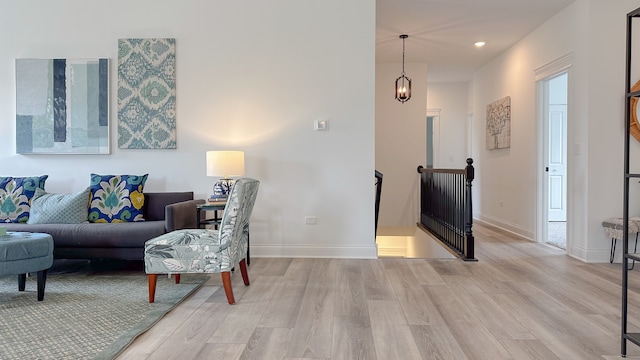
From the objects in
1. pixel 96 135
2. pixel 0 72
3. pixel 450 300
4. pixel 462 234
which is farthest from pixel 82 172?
pixel 462 234

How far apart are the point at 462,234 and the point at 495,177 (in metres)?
2.60

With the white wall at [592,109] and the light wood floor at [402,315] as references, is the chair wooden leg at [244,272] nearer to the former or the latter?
the light wood floor at [402,315]

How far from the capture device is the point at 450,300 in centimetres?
293

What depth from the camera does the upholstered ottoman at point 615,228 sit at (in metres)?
3.84

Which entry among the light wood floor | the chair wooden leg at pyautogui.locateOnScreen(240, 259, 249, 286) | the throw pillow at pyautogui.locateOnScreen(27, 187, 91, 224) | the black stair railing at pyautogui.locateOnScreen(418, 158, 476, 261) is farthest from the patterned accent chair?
the black stair railing at pyautogui.locateOnScreen(418, 158, 476, 261)

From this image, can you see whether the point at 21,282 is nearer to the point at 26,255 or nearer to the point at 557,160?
the point at 26,255

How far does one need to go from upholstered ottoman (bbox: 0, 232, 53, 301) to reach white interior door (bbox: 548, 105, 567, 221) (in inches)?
304

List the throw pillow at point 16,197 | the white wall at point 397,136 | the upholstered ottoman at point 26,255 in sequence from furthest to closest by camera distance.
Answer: the white wall at point 397,136 < the throw pillow at point 16,197 < the upholstered ottoman at point 26,255

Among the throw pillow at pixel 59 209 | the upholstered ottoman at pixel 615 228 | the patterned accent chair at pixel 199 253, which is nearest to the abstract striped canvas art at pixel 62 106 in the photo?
the throw pillow at pixel 59 209

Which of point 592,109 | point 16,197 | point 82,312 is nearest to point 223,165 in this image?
point 82,312

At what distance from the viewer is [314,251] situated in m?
4.38

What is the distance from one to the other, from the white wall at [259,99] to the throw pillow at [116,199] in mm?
371

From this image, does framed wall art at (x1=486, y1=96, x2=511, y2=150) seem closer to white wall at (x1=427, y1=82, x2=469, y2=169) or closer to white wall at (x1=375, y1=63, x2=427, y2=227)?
white wall at (x1=375, y1=63, x2=427, y2=227)

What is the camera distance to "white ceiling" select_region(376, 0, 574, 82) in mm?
4699
